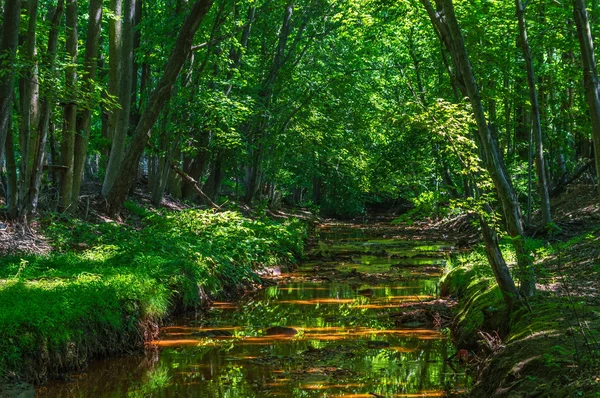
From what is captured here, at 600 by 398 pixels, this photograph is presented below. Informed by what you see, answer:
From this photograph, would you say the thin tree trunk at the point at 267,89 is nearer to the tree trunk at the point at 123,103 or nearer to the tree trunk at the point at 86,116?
the tree trunk at the point at 123,103

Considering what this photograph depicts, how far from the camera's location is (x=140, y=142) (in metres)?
13.0

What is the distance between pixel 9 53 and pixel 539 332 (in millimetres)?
8008

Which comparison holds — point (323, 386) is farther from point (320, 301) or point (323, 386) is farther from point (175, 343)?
point (320, 301)

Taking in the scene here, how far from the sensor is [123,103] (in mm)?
14344

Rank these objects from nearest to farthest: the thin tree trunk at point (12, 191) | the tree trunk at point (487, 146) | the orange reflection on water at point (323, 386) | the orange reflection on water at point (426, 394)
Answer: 1. the orange reflection on water at point (426, 394)
2. the orange reflection on water at point (323, 386)
3. the tree trunk at point (487, 146)
4. the thin tree trunk at point (12, 191)

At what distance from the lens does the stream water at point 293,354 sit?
233 inches

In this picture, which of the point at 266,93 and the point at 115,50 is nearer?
the point at 115,50

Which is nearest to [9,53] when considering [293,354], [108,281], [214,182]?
[108,281]

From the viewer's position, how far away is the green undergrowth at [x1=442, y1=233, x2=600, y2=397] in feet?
13.7

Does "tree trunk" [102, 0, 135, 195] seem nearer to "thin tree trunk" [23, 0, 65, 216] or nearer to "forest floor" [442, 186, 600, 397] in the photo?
"thin tree trunk" [23, 0, 65, 216]

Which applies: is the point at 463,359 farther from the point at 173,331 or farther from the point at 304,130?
the point at 304,130

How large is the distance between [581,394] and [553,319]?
79.9 inches

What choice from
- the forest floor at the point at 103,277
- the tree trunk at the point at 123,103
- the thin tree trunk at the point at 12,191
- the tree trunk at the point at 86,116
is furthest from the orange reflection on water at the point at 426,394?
the tree trunk at the point at 123,103

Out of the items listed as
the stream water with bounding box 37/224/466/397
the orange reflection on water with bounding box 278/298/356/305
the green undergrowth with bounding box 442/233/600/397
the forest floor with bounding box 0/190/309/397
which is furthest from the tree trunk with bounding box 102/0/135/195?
the green undergrowth with bounding box 442/233/600/397
